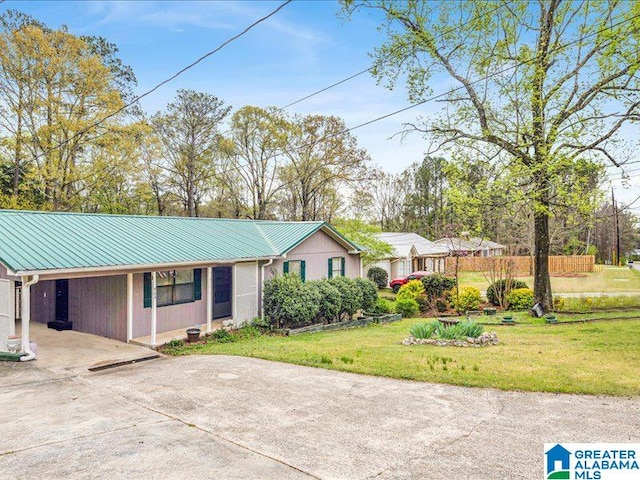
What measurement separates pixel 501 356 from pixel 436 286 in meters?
11.5

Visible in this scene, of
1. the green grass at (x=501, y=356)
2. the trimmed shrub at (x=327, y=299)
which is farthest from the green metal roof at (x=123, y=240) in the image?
the green grass at (x=501, y=356)

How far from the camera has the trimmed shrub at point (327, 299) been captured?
635 inches

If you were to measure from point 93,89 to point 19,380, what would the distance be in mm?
21589

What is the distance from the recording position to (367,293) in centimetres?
1880

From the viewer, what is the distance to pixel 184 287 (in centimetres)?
1397

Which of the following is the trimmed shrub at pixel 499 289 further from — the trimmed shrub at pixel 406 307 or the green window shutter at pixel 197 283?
the green window shutter at pixel 197 283

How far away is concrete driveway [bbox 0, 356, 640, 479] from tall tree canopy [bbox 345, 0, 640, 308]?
10.2 metres

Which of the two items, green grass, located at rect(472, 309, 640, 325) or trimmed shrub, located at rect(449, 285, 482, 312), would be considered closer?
green grass, located at rect(472, 309, 640, 325)

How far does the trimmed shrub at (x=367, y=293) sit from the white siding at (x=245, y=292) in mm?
4728

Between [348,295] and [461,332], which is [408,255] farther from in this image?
[461,332]

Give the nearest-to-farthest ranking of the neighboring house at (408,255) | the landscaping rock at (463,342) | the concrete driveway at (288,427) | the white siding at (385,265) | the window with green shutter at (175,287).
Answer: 1. the concrete driveway at (288,427)
2. the landscaping rock at (463,342)
3. the window with green shutter at (175,287)
4. the white siding at (385,265)
5. the neighboring house at (408,255)

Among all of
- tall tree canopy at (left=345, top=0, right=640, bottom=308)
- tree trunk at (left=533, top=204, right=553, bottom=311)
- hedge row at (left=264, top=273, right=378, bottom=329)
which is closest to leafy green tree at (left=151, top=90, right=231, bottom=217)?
tall tree canopy at (left=345, top=0, right=640, bottom=308)

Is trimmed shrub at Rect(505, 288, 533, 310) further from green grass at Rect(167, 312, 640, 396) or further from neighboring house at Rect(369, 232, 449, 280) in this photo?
neighboring house at Rect(369, 232, 449, 280)

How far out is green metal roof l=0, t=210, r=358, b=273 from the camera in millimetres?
10318
